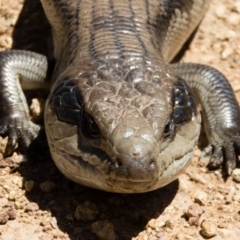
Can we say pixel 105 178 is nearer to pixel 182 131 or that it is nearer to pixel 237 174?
pixel 182 131

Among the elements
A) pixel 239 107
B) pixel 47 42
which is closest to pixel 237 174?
pixel 239 107

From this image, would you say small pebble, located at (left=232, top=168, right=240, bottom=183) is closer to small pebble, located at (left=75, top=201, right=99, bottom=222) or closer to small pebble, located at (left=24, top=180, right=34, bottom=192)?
small pebble, located at (left=75, top=201, right=99, bottom=222)

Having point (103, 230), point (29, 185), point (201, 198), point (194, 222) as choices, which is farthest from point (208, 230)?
point (29, 185)

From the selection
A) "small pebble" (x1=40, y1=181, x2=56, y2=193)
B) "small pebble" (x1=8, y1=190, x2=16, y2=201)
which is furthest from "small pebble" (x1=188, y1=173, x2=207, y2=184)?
"small pebble" (x1=8, y1=190, x2=16, y2=201)

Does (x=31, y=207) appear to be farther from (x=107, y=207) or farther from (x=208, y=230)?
(x=208, y=230)

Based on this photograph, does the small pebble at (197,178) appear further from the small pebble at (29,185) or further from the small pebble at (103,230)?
the small pebble at (29,185)

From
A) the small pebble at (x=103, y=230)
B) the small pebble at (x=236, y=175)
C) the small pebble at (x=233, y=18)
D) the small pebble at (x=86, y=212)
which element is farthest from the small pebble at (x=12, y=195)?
the small pebble at (x=233, y=18)
